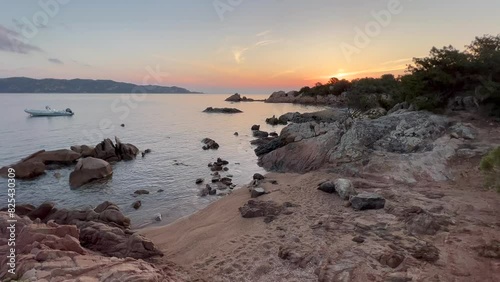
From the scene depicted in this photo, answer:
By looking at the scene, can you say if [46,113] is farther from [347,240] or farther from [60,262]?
[347,240]

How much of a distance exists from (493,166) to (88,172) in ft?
73.9

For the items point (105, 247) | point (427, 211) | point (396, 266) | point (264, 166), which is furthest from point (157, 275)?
point (264, 166)

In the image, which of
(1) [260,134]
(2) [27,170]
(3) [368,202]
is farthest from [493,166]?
(1) [260,134]

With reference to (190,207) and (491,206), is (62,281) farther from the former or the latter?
(491,206)

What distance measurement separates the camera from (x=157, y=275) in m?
7.46

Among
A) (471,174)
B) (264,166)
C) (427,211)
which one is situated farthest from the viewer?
(264,166)

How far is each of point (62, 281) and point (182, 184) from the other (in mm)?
13760

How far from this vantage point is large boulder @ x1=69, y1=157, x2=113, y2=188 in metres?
20.3

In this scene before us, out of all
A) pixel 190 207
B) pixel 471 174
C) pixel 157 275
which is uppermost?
pixel 471 174

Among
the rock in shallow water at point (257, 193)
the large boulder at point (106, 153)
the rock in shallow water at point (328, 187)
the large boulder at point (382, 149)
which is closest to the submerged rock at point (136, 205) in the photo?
the rock in shallow water at point (257, 193)

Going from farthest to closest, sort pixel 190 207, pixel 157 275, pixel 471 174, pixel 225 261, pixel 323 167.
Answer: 1. pixel 323 167
2. pixel 190 207
3. pixel 471 174
4. pixel 225 261
5. pixel 157 275

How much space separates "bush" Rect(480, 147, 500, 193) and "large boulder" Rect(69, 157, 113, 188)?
72.0ft

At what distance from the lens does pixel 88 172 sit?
2095 centimetres

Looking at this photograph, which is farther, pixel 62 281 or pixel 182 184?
pixel 182 184
